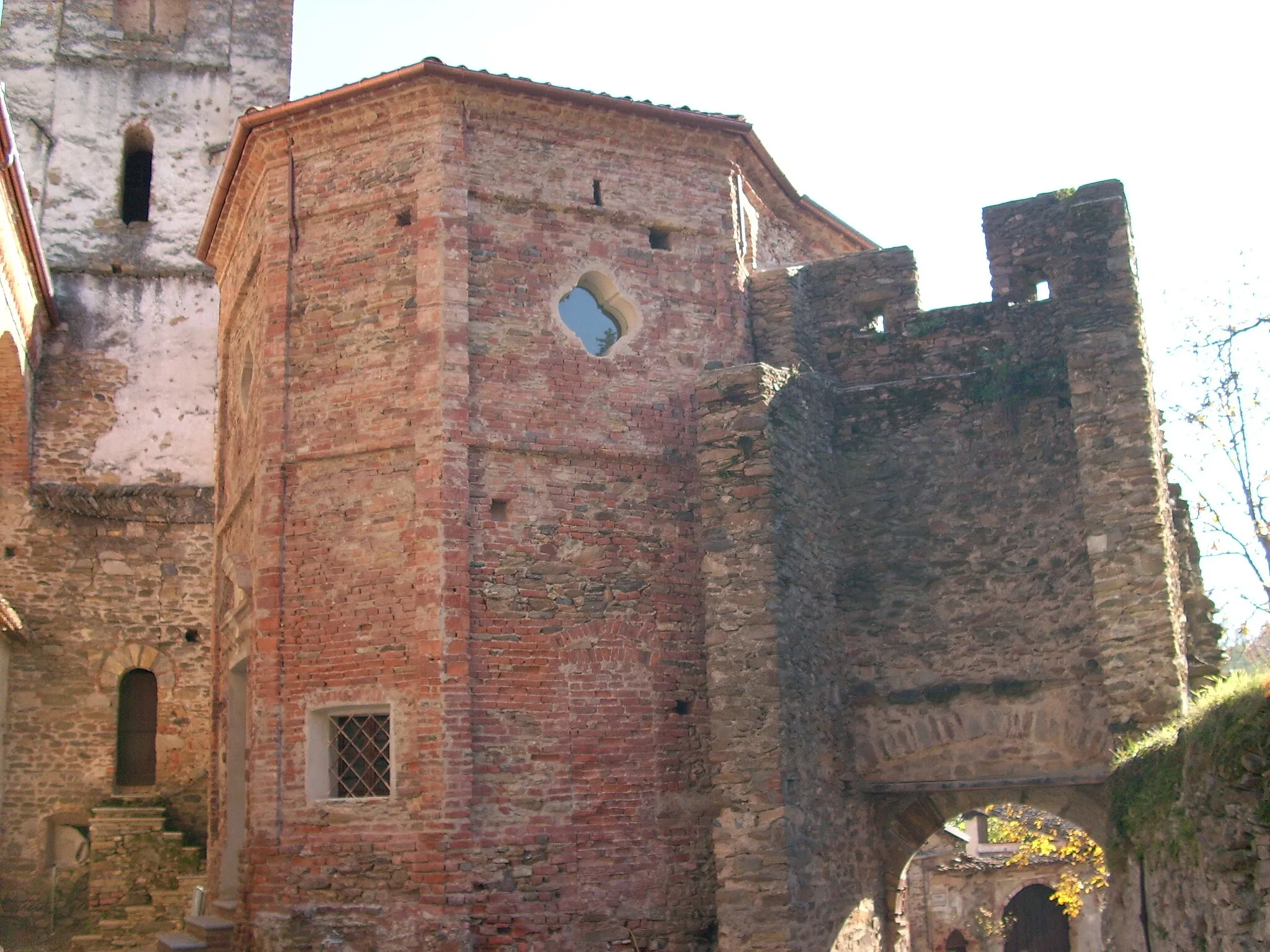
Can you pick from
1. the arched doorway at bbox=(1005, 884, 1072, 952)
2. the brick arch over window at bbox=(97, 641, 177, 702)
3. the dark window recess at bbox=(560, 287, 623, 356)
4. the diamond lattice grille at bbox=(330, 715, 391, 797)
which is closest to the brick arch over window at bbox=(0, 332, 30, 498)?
the brick arch over window at bbox=(97, 641, 177, 702)

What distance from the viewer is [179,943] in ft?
41.5

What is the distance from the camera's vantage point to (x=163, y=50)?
2194 centimetres

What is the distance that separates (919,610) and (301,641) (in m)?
5.52

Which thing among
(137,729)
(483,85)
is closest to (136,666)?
(137,729)

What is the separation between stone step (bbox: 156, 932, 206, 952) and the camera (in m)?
12.3

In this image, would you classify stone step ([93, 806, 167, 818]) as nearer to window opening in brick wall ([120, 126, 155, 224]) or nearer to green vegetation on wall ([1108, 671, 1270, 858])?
window opening in brick wall ([120, 126, 155, 224])

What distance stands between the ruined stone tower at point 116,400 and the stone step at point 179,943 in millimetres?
4674

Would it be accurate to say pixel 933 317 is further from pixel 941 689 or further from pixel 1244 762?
pixel 1244 762

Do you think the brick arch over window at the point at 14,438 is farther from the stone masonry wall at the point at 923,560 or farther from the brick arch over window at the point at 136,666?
the stone masonry wall at the point at 923,560

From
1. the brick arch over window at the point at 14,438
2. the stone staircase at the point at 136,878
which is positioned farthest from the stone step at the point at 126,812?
the brick arch over window at the point at 14,438

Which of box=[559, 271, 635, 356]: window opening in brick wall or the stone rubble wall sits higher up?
box=[559, 271, 635, 356]: window opening in brick wall

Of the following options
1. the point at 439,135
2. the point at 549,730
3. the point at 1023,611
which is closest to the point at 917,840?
the point at 1023,611

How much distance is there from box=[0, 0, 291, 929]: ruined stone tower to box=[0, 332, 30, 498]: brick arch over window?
24 centimetres

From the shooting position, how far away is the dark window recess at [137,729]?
18.3 meters
